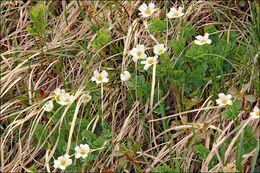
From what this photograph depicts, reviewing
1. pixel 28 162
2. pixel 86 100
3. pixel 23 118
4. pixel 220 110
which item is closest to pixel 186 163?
pixel 220 110

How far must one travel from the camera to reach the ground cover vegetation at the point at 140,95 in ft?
6.86

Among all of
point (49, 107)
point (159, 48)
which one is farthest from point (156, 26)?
point (49, 107)

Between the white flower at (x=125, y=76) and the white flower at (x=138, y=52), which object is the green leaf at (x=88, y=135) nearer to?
the white flower at (x=125, y=76)

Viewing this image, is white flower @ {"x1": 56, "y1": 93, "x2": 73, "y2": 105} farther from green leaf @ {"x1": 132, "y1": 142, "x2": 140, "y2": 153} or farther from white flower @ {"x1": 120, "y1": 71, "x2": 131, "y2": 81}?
green leaf @ {"x1": 132, "y1": 142, "x2": 140, "y2": 153}

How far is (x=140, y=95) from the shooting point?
2.34 metres

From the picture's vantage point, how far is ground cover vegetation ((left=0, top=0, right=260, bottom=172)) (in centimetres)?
209

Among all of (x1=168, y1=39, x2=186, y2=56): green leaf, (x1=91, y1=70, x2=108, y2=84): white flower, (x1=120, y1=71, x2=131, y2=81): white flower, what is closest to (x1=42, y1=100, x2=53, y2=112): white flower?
(x1=91, y1=70, x2=108, y2=84): white flower

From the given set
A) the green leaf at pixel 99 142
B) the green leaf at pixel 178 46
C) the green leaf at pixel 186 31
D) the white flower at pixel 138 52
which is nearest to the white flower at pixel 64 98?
the green leaf at pixel 99 142

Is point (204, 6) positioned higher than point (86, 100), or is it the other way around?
point (204, 6)

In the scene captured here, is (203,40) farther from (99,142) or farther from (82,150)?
(82,150)

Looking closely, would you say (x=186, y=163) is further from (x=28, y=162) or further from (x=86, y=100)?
(x=28, y=162)

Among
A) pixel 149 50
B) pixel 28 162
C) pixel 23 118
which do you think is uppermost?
pixel 149 50

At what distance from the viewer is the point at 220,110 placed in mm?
2123

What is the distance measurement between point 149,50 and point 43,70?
841 millimetres
